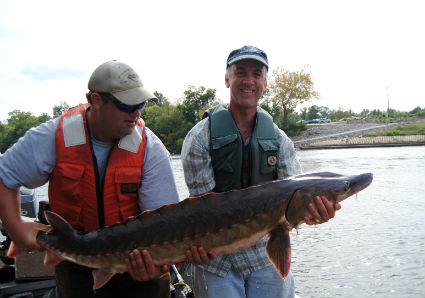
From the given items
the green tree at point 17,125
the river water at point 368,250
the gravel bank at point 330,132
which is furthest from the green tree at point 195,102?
the river water at point 368,250

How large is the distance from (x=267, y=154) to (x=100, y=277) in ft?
5.23

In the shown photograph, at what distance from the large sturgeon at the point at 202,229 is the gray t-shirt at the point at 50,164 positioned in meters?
0.22

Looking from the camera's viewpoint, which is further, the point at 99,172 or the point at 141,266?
the point at 99,172

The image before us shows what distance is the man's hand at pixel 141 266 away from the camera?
8.89 feet

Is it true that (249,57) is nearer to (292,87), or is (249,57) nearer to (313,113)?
(292,87)

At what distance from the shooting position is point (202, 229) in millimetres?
2781

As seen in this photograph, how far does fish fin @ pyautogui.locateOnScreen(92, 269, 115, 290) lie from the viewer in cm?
270

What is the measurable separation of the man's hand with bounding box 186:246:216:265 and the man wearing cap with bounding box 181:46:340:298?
0.29 metres

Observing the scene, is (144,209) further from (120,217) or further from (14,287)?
(14,287)

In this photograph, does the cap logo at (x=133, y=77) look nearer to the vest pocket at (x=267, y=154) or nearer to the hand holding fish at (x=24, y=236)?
the vest pocket at (x=267, y=154)

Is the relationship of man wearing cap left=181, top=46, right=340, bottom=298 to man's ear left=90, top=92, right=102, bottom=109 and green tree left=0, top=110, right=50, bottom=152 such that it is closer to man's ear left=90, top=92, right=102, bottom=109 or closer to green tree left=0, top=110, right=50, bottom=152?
man's ear left=90, top=92, right=102, bottom=109

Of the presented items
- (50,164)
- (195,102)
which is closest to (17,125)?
(195,102)

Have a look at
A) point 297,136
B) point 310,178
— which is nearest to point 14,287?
point 310,178

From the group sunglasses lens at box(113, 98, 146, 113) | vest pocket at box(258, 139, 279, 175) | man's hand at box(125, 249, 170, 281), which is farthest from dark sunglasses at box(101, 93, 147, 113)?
vest pocket at box(258, 139, 279, 175)
